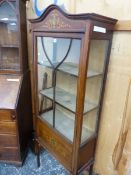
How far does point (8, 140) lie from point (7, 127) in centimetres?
16

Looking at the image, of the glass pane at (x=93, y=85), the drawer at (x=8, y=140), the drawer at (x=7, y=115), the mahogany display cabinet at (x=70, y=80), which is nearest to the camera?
the mahogany display cabinet at (x=70, y=80)

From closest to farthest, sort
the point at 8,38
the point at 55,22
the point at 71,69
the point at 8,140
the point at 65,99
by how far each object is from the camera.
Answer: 1. the point at 55,22
2. the point at 71,69
3. the point at 65,99
4. the point at 8,140
5. the point at 8,38

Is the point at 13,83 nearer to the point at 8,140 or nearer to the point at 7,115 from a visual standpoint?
the point at 7,115

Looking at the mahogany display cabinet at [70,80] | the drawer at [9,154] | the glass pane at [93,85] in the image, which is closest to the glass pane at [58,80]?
the mahogany display cabinet at [70,80]

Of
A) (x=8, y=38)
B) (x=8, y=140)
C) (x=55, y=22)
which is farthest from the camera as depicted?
(x=8, y=38)

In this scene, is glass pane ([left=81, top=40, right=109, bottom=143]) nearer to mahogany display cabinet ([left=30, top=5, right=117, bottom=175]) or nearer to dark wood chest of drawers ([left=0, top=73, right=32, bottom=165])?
mahogany display cabinet ([left=30, top=5, right=117, bottom=175])

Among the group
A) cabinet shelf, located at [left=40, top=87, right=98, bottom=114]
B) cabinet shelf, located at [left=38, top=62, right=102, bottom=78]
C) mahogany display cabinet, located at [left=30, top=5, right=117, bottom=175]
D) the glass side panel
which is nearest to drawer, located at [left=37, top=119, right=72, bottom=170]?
mahogany display cabinet, located at [left=30, top=5, right=117, bottom=175]

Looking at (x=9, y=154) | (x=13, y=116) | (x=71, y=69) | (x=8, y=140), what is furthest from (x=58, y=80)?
(x=9, y=154)

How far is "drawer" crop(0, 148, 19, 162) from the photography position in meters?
1.77

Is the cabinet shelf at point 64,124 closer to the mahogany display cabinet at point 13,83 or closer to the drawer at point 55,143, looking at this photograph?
the drawer at point 55,143

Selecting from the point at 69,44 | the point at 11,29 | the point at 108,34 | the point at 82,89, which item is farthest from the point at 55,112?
the point at 11,29

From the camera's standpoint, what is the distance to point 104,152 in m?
1.53

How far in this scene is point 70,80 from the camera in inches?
59.3

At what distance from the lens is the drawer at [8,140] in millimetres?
1694
